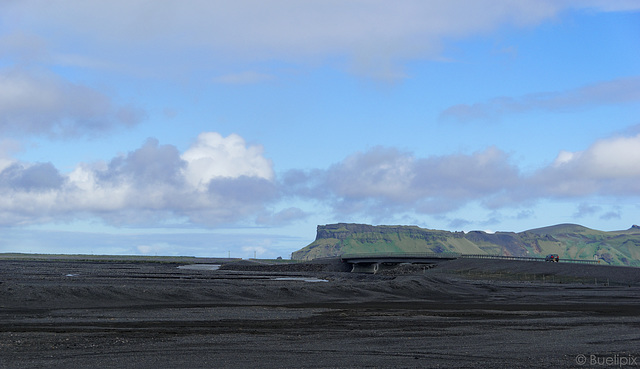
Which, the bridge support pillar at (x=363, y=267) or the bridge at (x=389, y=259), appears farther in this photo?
the bridge support pillar at (x=363, y=267)

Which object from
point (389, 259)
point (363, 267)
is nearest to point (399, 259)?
point (389, 259)

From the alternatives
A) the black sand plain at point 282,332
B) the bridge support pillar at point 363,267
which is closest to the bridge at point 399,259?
the bridge support pillar at point 363,267

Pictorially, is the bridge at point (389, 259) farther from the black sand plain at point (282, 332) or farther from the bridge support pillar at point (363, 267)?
the black sand plain at point (282, 332)

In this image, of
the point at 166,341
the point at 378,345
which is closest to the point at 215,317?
the point at 166,341

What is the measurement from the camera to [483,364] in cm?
2238

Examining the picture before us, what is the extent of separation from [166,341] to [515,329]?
59.1 feet

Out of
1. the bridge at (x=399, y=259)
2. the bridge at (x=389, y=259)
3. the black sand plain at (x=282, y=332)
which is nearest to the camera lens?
the black sand plain at (x=282, y=332)

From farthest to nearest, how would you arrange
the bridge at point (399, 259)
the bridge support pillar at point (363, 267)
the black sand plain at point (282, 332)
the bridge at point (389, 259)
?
the bridge support pillar at point (363, 267), the bridge at point (389, 259), the bridge at point (399, 259), the black sand plain at point (282, 332)

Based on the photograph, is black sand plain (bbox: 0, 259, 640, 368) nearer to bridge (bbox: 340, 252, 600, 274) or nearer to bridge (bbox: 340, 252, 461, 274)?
bridge (bbox: 340, 252, 600, 274)

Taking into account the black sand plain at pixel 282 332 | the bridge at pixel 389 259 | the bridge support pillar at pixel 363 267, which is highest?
the bridge at pixel 389 259

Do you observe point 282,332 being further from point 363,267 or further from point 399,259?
point 363,267

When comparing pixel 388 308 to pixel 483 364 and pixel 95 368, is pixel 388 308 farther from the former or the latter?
pixel 95 368

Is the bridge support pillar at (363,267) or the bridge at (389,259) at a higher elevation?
the bridge at (389,259)

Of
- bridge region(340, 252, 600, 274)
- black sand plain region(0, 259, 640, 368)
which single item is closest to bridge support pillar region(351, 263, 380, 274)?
bridge region(340, 252, 600, 274)
